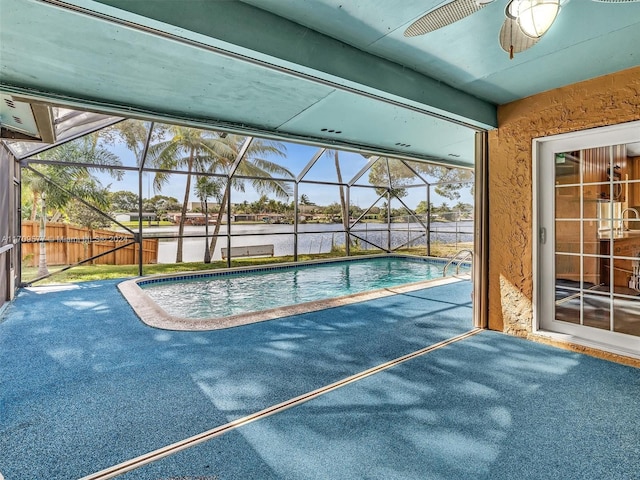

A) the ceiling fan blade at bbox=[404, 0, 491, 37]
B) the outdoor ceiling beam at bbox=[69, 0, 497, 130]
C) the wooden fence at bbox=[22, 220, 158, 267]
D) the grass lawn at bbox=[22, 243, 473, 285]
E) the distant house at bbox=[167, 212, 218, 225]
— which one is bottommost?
the grass lawn at bbox=[22, 243, 473, 285]

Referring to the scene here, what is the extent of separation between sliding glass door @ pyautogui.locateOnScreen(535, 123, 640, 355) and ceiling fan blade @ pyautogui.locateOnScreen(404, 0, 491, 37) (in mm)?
2163

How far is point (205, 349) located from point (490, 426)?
95.7 inches

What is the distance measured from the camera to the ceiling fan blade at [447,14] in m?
1.56

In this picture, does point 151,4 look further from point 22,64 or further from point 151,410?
point 151,410

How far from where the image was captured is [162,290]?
6516mm

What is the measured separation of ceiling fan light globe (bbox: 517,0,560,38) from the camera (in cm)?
150

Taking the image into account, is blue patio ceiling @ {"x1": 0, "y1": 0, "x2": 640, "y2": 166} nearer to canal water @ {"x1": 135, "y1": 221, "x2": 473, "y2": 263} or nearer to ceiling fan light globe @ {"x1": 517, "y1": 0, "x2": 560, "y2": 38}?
ceiling fan light globe @ {"x1": 517, "y1": 0, "x2": 560, "y2": 38}

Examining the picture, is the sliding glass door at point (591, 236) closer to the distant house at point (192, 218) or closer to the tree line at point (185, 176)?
the tree line at point (185, 176)

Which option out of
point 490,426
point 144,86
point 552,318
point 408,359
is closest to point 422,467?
point 490,426

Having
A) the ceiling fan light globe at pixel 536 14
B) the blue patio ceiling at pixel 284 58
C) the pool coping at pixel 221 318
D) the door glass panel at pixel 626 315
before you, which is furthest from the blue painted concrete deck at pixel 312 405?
the blue patio ceiling at pixel 284 58

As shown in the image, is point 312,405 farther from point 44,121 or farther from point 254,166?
point 254,166

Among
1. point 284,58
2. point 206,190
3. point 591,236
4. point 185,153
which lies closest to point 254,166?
point 206,190

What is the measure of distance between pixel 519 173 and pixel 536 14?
2.20 m

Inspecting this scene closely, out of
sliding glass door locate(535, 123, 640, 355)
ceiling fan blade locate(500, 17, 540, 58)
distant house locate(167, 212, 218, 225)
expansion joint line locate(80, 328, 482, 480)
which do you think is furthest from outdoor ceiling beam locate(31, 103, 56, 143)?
distant house locate(167, 212, 218, 225)
